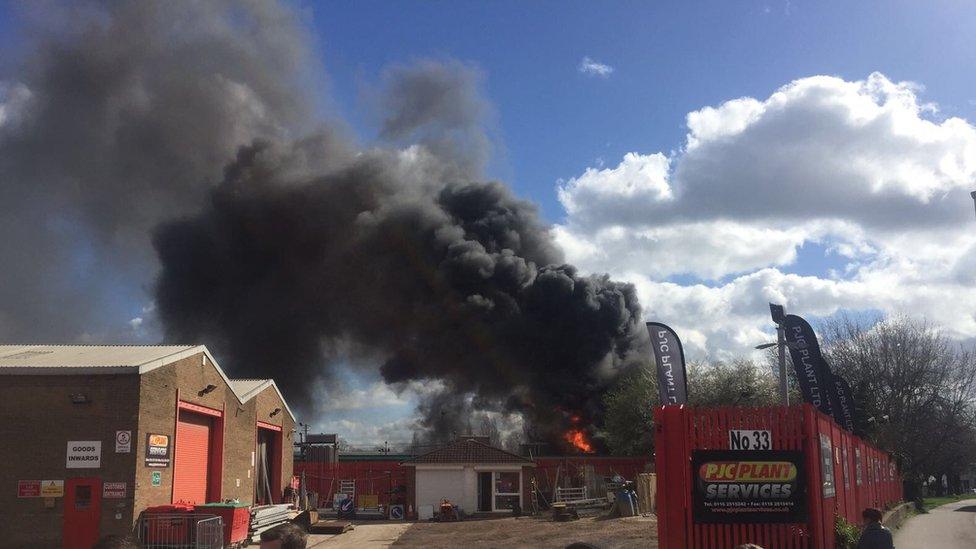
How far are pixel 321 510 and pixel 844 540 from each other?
2986 centimetres

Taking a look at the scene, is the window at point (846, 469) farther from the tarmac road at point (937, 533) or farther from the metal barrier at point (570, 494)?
the metal barrier at point (570, 494)

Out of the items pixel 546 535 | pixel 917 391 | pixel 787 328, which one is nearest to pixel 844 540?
pixel 787 328

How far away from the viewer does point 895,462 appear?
135 feet

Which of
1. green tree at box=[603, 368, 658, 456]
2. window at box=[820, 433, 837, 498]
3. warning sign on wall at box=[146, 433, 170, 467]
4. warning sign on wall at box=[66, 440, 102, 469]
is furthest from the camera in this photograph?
green tree at box=[603, 368, 658, 456]

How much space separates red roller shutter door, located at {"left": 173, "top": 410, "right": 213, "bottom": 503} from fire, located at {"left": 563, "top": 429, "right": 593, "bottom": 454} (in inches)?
1037

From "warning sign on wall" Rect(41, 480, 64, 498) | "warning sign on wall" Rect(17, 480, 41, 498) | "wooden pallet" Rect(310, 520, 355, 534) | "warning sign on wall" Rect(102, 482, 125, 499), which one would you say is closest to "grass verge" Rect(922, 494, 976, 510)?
"wooden pallet" Rect(310, 520, 355, 534)

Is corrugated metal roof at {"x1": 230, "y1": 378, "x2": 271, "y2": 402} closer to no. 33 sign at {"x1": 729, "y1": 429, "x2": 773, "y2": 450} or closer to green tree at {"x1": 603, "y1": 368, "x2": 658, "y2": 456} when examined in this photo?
green tree at {"x1": 603, "y1": 368, "x2": 658, "y2": 456}

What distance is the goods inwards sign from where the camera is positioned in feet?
39.7

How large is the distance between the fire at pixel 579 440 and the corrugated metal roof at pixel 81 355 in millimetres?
28272

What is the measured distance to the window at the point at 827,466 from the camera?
13344 millimetres

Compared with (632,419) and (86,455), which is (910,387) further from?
(86,455)

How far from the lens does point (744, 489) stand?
480 inches

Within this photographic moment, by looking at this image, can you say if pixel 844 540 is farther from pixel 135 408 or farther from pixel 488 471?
pixel 488 471

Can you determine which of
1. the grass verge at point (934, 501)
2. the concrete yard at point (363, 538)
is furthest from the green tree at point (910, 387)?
the concrete yard at point (363, 538)
